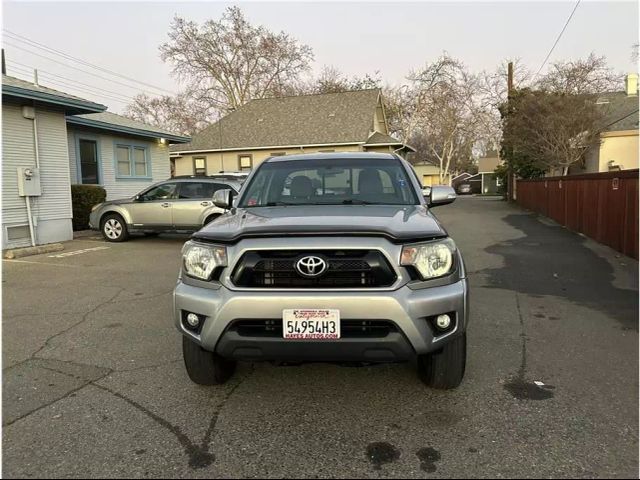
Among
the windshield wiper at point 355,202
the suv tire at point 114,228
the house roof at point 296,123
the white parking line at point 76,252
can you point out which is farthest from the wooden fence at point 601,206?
the house roof at point 296,123

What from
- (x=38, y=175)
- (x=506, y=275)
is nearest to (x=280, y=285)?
(x=506, y=275)

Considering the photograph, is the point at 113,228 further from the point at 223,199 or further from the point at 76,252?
the point at 223,199

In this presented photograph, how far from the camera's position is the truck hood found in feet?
10.1

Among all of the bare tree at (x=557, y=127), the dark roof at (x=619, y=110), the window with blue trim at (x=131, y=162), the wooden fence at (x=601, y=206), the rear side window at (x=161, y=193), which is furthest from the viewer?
the dark roof at (x=619, y=110)

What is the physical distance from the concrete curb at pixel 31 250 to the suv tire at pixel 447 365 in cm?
950

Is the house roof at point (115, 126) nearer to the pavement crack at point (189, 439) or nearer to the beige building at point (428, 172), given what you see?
the pavement crack at point (189, 439)

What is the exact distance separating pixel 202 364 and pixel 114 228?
982cm

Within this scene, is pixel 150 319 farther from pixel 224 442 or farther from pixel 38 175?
pixel 38 175

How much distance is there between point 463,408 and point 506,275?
517 cm

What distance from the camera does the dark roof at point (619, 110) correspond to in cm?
2412

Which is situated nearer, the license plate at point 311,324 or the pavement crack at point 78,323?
the license plate at point 311,324

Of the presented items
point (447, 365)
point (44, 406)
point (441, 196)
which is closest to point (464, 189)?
point (441, 196)

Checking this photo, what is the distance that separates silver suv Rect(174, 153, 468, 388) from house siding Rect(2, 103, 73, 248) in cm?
922

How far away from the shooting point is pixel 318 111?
29703 mm
